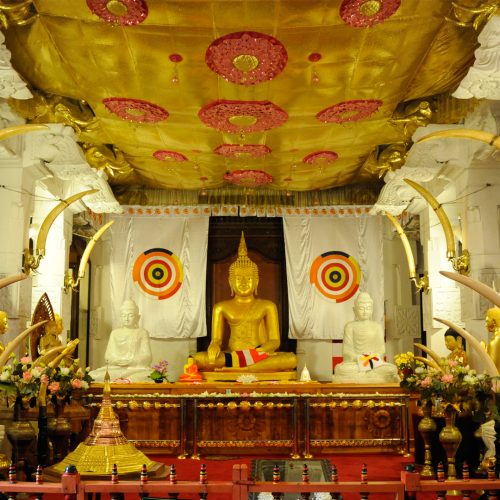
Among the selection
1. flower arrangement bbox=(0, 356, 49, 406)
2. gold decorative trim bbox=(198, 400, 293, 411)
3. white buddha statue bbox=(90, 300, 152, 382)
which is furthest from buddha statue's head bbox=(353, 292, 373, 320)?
flower arrangement bbox=(0, 356, 49, 406)

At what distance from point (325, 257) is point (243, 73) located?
4757 mm

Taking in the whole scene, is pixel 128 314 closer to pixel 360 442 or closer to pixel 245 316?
pixel 245 316

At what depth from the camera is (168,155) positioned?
8.12 metres

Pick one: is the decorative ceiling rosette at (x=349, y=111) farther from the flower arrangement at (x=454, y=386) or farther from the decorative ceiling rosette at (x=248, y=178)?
the flower arrangement at (x=454, y=386)

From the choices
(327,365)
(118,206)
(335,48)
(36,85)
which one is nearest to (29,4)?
(36,85)

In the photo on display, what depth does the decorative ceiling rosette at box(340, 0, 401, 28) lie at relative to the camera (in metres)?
4.46

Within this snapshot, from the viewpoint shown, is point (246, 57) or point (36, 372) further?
point (246, 57)

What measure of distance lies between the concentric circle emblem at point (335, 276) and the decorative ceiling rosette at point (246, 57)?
4534 millimetres

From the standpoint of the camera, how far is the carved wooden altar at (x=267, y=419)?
686 cm

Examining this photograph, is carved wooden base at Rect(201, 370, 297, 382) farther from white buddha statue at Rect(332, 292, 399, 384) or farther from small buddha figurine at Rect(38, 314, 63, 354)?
small buddha figurine at Rect(38, 314, 63, 354)

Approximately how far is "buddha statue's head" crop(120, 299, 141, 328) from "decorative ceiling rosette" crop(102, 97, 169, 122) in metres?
3.13

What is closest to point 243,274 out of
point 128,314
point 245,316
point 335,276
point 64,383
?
point 245,316

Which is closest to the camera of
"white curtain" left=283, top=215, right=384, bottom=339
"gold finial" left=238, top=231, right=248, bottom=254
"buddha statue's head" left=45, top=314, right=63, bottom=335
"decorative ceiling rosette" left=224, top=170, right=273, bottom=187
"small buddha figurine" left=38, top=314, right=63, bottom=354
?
"small buddha figurine" left=38, top=314, right=63, bottom=354

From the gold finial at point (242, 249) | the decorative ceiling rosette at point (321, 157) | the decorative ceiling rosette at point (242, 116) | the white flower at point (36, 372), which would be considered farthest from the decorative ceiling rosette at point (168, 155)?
the white flower at point (36, 372)
